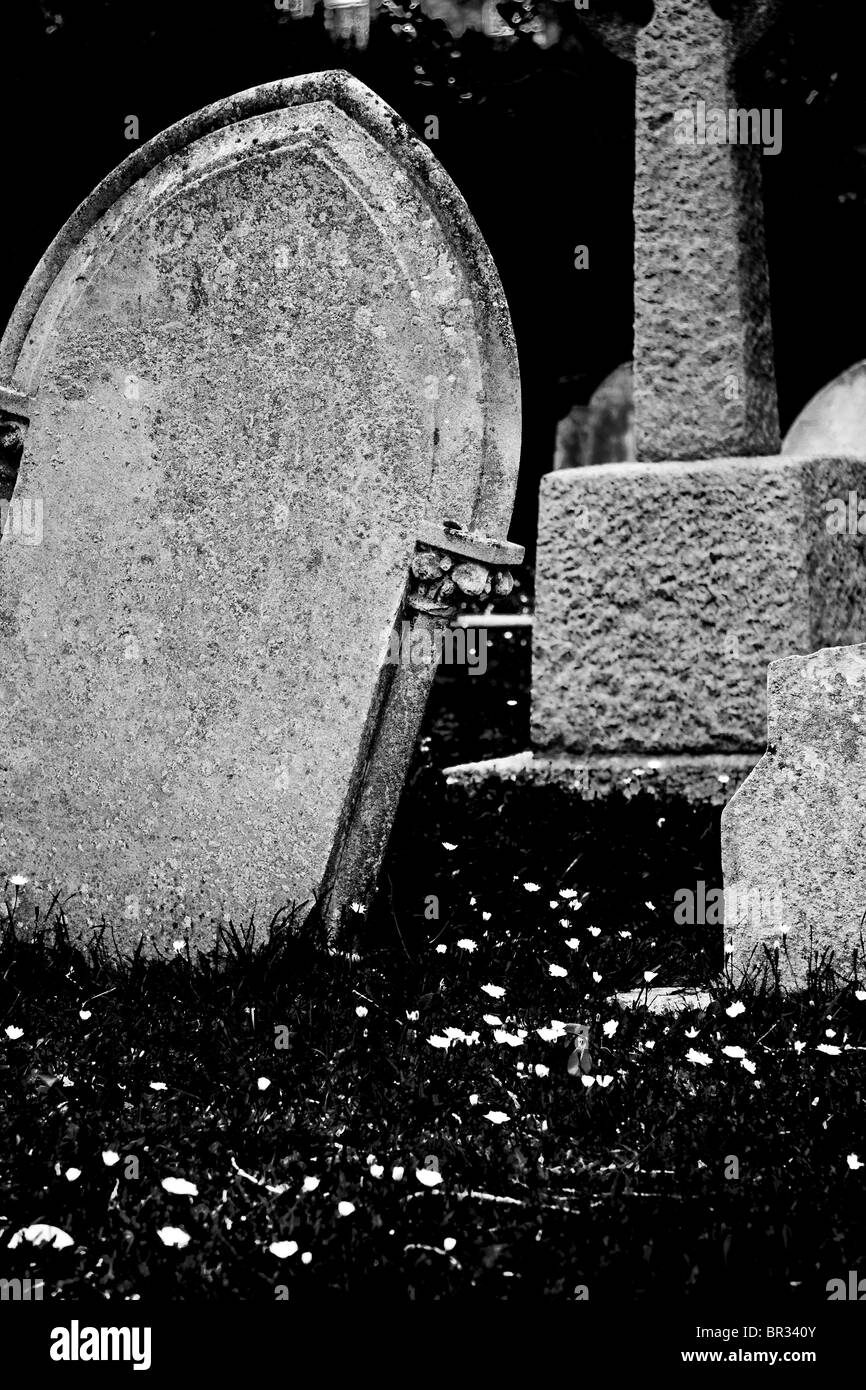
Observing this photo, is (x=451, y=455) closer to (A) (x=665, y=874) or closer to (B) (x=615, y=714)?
(A) (x=665, y=874)

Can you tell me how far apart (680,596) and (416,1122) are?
256 cm

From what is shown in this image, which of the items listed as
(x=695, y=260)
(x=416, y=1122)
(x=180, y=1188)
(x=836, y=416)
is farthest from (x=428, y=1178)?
(x=836, y=416)

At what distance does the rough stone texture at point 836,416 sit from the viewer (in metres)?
14.2

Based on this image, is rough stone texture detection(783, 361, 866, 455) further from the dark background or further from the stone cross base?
the stone cross base

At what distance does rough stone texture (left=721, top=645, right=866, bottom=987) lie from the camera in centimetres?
311

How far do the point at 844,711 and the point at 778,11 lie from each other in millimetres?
2798

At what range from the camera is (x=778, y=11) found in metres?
4.77

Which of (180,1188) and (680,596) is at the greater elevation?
(680,596)

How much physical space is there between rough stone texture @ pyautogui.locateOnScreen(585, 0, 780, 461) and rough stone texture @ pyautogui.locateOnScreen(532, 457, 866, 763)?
0.20 m

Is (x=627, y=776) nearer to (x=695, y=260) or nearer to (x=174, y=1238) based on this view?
(x=695, y=260)

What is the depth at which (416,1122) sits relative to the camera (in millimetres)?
2430

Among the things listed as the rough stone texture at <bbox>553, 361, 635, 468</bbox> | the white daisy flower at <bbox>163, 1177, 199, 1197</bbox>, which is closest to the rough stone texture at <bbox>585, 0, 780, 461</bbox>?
the white daisy flower at <bbox>163, 1177, 199, 1197</bbox>

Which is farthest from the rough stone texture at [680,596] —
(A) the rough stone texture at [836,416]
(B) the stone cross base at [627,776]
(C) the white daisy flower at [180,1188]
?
(A) the rough stone texture at [836,416]

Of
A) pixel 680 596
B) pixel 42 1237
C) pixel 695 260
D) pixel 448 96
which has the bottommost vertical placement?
pixel 42 1237
